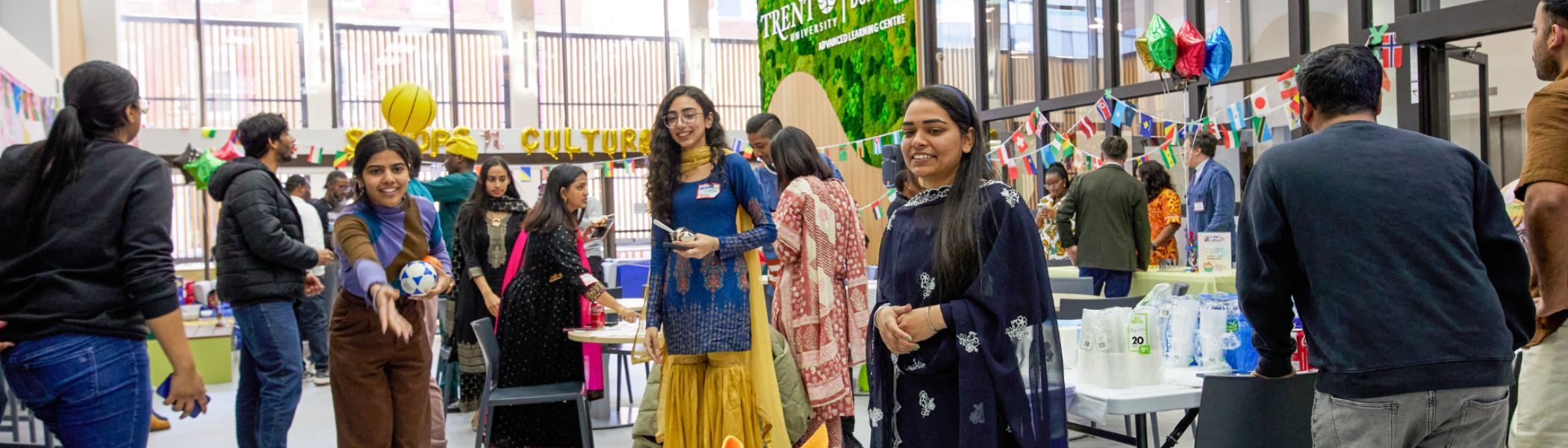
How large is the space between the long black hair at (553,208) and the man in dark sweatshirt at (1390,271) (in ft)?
10.1

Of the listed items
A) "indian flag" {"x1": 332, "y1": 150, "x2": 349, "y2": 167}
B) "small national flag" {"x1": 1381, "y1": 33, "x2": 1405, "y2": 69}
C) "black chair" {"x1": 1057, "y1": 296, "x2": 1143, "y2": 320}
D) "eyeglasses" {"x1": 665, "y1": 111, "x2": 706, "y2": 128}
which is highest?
"small national flag" {"x1": 1381, "y1": 33, "x2": 1405, "y2": 69}

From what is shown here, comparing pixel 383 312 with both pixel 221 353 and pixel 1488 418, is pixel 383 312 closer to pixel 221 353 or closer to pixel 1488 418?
pixel 1488 418

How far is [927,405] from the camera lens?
7.06 ft

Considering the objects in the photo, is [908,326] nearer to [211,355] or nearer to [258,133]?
[258,133]

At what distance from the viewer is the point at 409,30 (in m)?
14.2

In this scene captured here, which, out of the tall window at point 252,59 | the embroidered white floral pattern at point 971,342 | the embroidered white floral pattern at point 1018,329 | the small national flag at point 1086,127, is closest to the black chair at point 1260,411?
the embroidered white floral pattern at point 1018,329

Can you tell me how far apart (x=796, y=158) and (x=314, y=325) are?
13.0ft

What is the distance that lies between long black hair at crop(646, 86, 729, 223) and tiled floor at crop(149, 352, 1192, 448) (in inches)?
81.2

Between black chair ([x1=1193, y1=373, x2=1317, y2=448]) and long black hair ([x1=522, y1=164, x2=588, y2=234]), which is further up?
long black hair ([x1=522, y1=164, x2=588, y2=234])

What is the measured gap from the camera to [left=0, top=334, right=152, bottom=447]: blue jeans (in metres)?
2.18

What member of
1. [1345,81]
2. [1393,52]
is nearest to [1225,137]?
[1393,52]

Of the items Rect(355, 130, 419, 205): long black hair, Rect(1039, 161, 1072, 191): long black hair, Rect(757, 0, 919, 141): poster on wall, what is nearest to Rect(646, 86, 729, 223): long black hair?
Rect(355, 130, 419, 205): long black hair

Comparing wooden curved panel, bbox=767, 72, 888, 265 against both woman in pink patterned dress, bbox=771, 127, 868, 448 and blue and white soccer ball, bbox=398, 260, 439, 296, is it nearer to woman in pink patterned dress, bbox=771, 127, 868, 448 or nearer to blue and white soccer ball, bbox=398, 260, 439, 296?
woman in pink patterned dress, bbox=771, 127, 868, 448

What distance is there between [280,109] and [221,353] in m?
7.10
